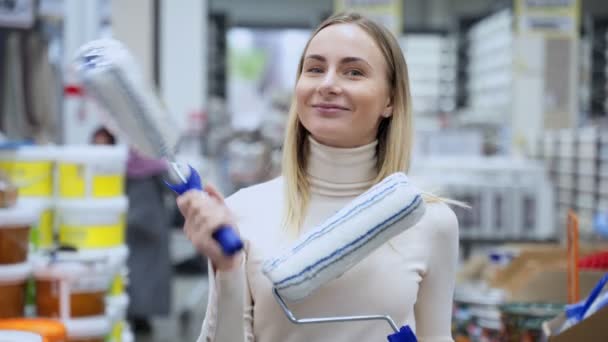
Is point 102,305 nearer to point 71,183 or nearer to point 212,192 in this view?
point 71,183

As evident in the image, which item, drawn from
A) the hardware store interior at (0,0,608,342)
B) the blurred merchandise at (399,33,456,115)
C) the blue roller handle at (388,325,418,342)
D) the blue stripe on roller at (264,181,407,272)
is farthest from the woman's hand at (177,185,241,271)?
the blurred merchandise at (399,33,456,115)

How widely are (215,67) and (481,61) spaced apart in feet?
15.8

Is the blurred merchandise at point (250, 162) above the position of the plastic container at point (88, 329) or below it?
above

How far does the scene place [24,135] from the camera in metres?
4.09

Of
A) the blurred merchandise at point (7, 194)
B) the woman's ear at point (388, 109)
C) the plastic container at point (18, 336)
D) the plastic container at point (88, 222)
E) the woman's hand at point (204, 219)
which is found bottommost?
the plastic container at point (88, 222)

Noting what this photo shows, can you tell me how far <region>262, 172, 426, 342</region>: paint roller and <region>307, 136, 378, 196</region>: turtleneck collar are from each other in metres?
0.20

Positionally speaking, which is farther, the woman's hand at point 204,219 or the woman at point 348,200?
the woman at point 348,200

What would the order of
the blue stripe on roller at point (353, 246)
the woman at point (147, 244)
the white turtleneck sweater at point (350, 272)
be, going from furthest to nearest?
the woman at point (147, 244)
the white turtleneck sweater at point (350, 272)
the blue stripe on roller at point (353, 246)

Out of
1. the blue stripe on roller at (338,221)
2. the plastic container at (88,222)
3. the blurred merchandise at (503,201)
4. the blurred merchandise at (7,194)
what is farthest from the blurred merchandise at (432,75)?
the blue stripe on roller at (338,221)

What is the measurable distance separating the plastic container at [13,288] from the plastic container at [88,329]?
14.7 inches

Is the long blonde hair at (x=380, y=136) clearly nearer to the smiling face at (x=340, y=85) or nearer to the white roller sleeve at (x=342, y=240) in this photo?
the smiling face at (x=340, y=85)

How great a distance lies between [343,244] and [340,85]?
1.00ft

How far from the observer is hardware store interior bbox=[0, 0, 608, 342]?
1429mm

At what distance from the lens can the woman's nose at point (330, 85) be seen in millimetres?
1422
